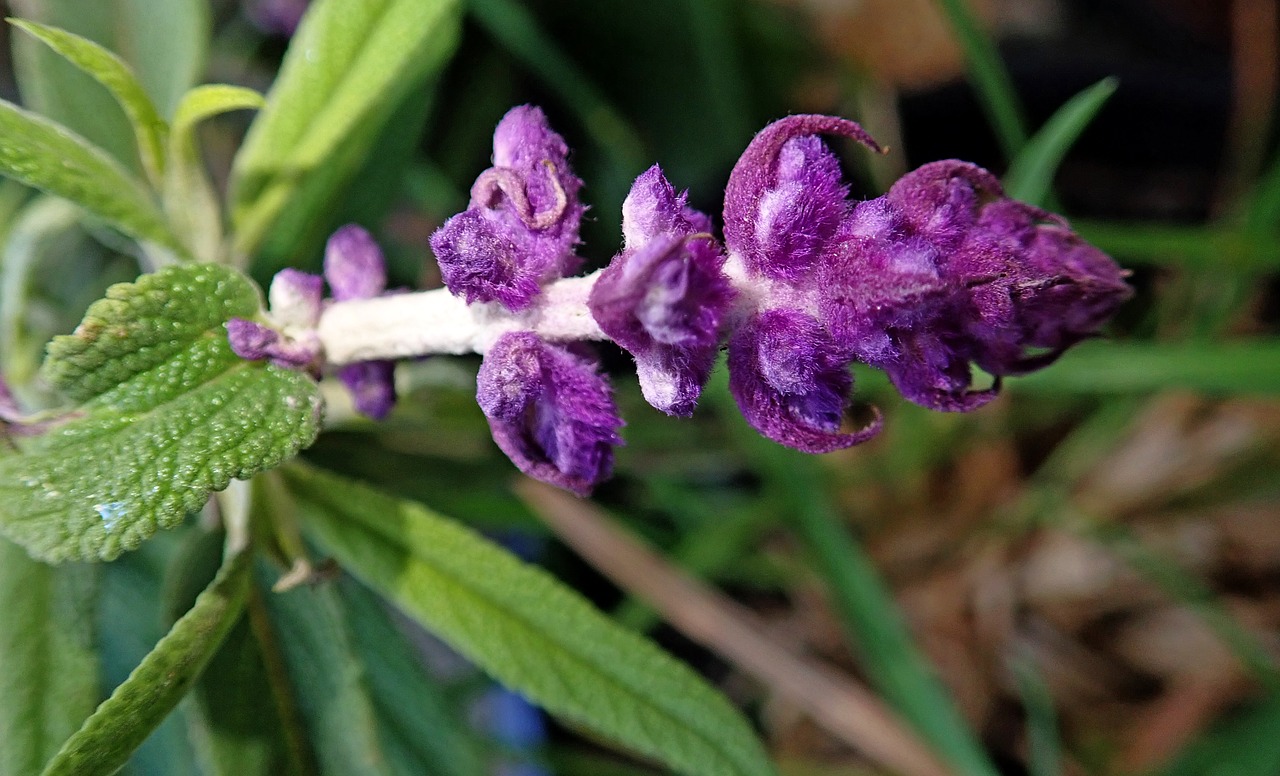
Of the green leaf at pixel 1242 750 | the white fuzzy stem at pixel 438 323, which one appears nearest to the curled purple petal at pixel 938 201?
the white fuzzy stem at pixel 438 323

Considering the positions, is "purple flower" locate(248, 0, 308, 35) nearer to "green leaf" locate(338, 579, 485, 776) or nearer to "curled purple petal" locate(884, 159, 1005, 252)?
"green leaf" locate(338, 579, 485, 776)

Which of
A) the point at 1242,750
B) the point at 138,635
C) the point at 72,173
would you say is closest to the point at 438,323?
the point at 72,173

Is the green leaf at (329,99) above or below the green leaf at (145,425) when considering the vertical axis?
above

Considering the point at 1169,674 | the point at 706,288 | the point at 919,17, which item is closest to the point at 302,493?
the point at 706,288

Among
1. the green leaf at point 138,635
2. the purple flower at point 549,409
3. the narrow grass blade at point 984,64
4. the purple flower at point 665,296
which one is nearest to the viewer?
the purple flower at point 665,296

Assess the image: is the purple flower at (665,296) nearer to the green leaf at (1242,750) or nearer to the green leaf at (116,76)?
the green leaf at (116,76)

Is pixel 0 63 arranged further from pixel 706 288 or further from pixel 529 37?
pixel 706 288

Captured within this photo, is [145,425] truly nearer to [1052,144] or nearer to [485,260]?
[485,260]
